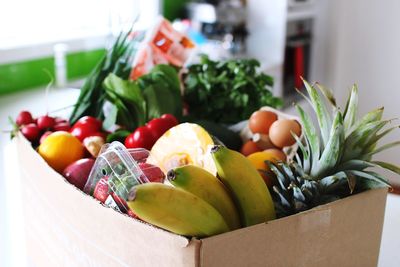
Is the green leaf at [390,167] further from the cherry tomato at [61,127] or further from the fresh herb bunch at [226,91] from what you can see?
the cherry tomato at [61,127]

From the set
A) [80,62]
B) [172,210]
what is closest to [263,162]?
[172,210]

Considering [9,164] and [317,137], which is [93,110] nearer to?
[9,164]

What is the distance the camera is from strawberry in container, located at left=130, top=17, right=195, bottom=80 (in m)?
1.22

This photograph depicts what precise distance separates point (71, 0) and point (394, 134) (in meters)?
1.78

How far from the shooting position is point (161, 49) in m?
1.27

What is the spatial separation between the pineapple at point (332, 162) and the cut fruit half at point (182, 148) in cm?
12

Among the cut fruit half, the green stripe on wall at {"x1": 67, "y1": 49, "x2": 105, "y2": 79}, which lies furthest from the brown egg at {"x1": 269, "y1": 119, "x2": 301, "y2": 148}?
the green stripe on wall at {"x1": 67, "y1": 49, "x2": 105, "y2": 79}

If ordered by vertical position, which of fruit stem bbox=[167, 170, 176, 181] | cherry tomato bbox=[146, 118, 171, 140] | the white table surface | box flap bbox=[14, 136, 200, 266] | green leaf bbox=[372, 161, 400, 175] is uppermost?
fruit stem bbox=[167, 170, 176, 181]

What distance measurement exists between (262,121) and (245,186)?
37cm

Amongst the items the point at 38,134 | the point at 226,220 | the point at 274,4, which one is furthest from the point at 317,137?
the point at 274,4

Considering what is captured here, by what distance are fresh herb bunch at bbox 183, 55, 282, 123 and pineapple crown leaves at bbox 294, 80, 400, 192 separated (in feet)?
1.58

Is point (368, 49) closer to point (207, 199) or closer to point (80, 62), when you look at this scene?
point (80, 62)

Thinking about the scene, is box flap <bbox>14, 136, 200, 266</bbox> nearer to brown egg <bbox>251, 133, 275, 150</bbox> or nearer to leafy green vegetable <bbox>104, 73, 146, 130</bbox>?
leafy green vegetable <bbox>104, 73, 146, 130</bbox>

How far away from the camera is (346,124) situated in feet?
2.22
